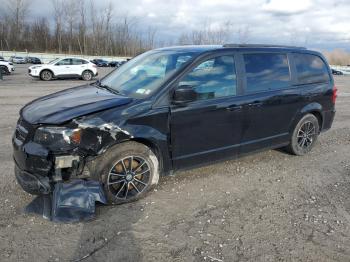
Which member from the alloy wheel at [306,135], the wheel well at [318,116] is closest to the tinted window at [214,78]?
the alloy wheel at [306,135]

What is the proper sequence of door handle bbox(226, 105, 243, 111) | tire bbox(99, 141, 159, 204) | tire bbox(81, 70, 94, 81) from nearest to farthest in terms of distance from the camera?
tire bbox(99, 141, 159, 204)
door handle bbox(226, 105, 243, 111)
tire bbox(81, 70, 94, 81)

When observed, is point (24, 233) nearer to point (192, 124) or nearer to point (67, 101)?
point (67, 101)

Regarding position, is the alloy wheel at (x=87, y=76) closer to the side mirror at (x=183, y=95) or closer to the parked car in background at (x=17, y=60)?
the side mirror at (x=183, y=95)

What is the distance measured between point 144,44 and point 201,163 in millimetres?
92664

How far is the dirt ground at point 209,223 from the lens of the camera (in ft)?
9.94

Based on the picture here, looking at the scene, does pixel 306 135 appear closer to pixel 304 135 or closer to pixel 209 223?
pixel 304 135

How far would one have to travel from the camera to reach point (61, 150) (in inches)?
136

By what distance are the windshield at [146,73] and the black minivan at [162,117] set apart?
2 cm

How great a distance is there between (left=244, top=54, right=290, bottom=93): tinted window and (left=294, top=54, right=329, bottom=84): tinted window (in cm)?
35

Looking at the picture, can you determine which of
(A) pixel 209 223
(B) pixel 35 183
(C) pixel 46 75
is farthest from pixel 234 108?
(C) pixel 46 75

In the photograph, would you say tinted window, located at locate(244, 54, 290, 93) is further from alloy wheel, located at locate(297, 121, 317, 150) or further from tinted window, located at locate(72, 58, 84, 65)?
tinted window, located at locate(72, 58, 84, 65)

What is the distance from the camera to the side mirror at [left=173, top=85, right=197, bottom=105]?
12.9ft

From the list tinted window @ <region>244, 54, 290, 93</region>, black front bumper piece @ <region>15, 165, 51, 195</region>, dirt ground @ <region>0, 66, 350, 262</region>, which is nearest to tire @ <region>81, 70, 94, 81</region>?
dirt ground @ <region>0, 66, 350, 262</region>

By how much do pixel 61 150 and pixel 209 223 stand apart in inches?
69.9
